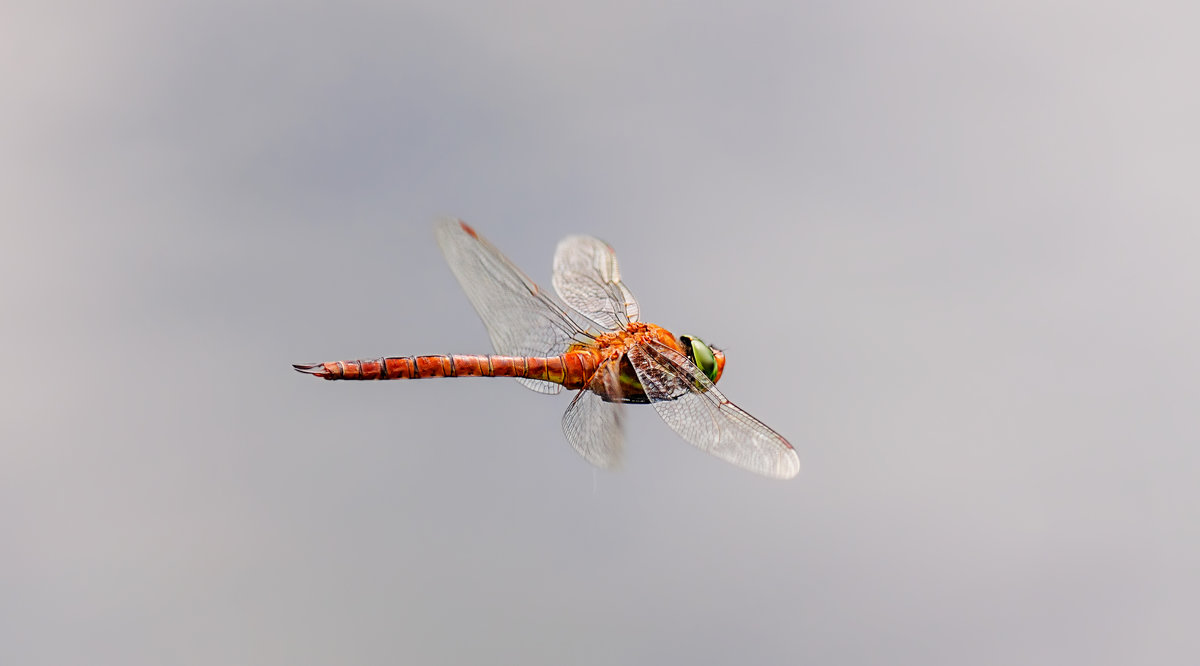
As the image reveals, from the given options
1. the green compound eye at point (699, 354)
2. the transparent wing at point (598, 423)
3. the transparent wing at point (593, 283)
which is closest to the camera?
the transparent wing at point (598, 423)

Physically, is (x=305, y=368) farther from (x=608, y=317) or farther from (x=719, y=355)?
(x=719, y=355)

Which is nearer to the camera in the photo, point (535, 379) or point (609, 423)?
point (609, 423)

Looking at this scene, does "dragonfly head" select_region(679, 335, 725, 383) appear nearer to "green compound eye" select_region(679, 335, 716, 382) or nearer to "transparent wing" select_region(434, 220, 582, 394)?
"green compound eye" select_region(679, 335, 716, 382)

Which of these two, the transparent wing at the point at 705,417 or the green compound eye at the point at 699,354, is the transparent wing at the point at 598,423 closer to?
the transparent wing at the point at 705,417

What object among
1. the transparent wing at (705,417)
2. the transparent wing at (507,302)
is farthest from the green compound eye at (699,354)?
the transparent wing at (507,302)

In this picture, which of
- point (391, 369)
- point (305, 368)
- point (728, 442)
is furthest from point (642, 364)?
point (305, 368)

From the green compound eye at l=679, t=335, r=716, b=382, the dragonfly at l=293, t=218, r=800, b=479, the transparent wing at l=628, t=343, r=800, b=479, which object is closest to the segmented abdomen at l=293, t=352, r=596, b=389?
the dragonfly at l=293, t=218, r=800, b=479

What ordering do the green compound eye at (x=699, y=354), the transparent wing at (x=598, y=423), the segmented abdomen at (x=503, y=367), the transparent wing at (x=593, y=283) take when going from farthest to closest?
the transparent wing at (x=593, y=283)
the green compound eye at (x=699, y=354)
the segmented abdomen at (x=503, y=367)
the transparent wing at (x=598, y=423)
